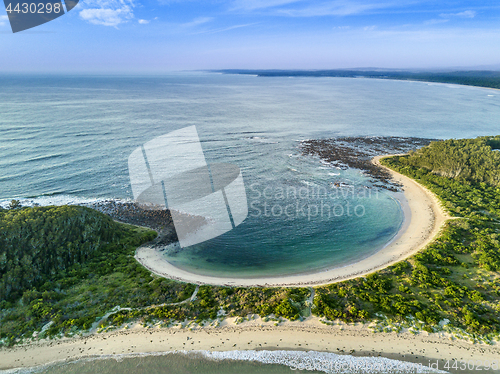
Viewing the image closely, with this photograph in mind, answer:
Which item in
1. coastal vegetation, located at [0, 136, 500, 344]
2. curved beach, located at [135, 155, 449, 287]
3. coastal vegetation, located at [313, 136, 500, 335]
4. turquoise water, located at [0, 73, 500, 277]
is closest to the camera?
coastal vegetation, located at [0, 136, 500, 344]

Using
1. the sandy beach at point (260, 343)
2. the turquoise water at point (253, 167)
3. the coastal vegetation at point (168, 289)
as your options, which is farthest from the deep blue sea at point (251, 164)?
the sandy beach at point (260, 343)

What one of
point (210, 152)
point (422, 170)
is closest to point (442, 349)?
point (422, 170)

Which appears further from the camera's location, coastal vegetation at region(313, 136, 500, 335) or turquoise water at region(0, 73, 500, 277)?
turquoise water at region(0, 73, 500, 277)

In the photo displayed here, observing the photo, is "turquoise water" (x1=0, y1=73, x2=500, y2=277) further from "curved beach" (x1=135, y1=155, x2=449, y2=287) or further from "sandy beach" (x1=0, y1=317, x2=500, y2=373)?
"sandy beach" (x1=0, y1=317, x2=500, y2=373)

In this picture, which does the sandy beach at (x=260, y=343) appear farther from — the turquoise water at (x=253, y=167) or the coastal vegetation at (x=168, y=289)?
the turquoise water at (x=253, y=167)

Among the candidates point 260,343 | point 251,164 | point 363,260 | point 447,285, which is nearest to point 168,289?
point 260,343

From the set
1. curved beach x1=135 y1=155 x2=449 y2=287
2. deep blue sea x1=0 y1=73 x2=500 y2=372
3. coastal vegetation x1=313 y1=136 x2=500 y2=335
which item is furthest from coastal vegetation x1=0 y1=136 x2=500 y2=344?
deep blue sea x1=0 y1=73 x2=500 y2=372

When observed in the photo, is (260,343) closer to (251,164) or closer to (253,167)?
(253,167)
